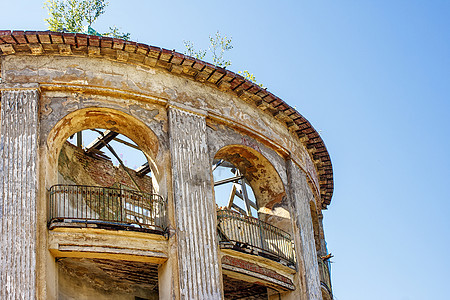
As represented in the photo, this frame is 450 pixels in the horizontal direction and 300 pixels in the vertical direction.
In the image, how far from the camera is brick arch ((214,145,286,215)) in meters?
20.6

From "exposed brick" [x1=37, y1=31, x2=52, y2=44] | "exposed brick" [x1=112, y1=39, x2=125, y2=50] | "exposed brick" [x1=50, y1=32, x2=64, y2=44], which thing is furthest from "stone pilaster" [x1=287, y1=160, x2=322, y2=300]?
"exposed brick" [x1=37, y1=31, x2=52, y2=44]

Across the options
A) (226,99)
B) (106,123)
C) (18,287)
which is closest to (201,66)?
(226,99)

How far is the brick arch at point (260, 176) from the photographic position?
20609 millimetres


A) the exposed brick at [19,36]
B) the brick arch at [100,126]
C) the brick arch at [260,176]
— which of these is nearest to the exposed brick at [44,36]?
the exposed brick at [19,36]

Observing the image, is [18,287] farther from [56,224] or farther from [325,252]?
[325,252]

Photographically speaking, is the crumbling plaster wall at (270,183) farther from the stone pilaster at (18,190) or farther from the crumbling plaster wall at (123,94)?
the stone pilaster at (18,190)

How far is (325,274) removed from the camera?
74.4ft

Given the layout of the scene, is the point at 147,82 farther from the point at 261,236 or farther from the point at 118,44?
the point at 261,236

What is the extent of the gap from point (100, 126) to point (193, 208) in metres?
3.06

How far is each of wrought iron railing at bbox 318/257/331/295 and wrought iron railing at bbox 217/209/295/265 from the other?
82.8 inches

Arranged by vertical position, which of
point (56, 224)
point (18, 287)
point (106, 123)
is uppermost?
point (106, 123)

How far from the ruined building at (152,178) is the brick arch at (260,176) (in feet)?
0.10

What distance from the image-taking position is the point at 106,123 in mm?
18656

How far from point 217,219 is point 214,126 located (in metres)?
2.36
